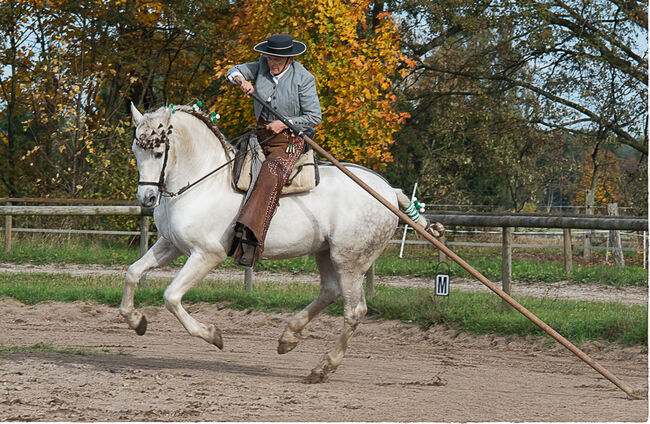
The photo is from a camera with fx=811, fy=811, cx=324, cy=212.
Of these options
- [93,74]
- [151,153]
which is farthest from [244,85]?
[93,74]

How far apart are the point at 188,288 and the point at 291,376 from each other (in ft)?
4.36

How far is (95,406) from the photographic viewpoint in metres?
5.66

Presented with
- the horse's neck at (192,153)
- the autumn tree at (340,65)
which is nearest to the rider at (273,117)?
the horse's neck at (192,153)

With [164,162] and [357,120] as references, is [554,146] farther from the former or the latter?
[164,162]

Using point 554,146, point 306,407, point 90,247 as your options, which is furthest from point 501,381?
point 554,146

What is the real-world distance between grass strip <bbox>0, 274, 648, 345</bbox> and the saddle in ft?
11.7

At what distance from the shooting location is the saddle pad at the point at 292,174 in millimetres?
7328

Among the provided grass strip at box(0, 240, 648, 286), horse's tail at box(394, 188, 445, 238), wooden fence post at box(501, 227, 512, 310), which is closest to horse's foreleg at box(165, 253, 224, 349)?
horse's tail at box(394, 188, 445, 238)

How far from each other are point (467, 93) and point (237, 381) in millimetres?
16310

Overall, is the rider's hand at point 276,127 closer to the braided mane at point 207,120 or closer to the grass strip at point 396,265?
the braided mane at point 207,120

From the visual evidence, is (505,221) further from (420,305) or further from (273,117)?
(273,117)

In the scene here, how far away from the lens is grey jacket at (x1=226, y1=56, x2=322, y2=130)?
7410 millimetres

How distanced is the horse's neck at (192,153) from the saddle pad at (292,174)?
176mm

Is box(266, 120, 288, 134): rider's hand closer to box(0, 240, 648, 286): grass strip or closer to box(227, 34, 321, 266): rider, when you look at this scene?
box(227, 34, 321, 266): rider
